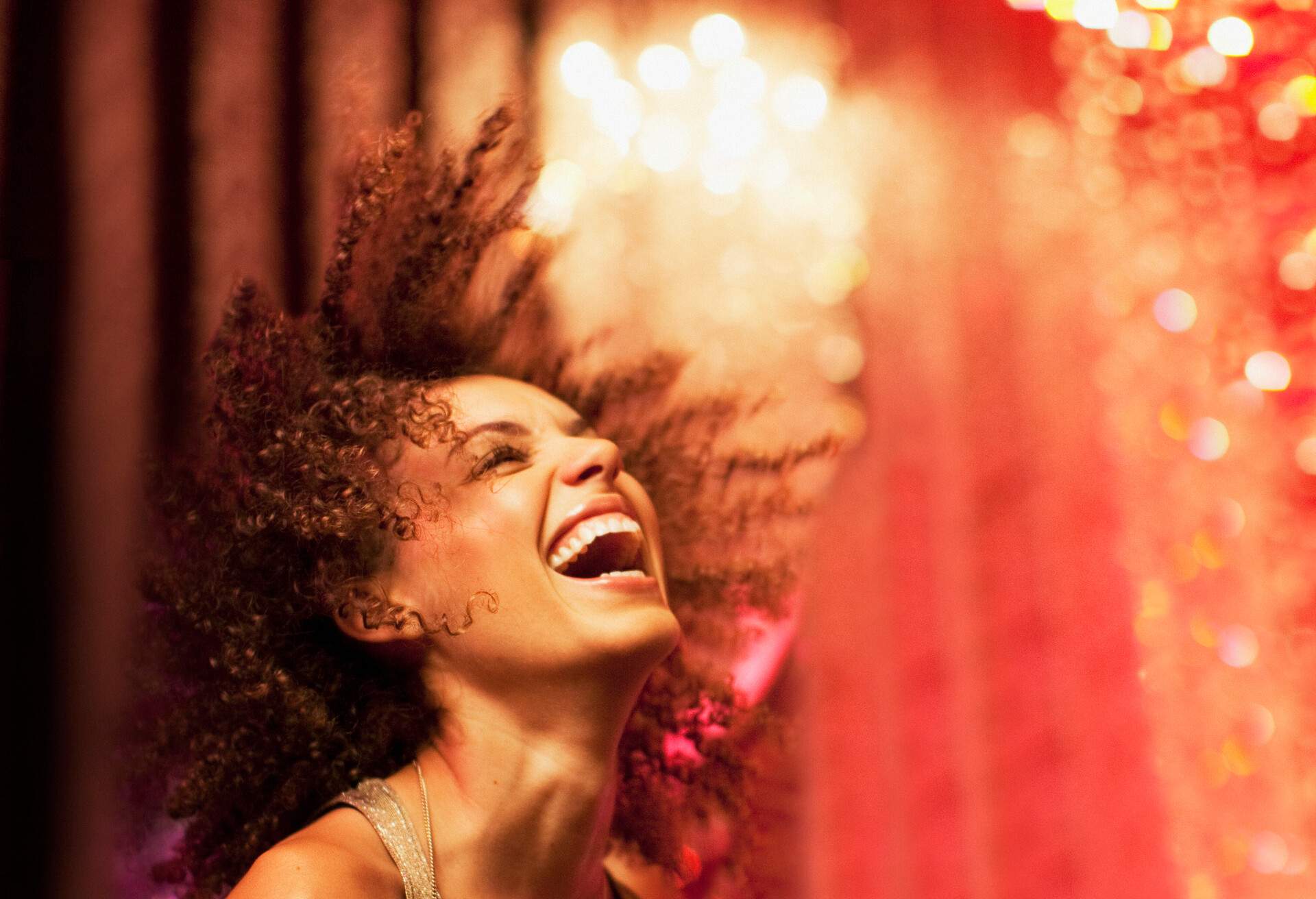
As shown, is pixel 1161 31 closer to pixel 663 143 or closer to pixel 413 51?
pixel 663 143

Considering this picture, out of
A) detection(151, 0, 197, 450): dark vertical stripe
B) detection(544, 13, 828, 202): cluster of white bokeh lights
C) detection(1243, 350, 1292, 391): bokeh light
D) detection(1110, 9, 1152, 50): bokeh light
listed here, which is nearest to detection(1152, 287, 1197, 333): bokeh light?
detection(1243, 350, 1292, 391): bokeh light

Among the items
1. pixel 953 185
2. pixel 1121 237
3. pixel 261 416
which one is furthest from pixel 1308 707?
pixel 261 416

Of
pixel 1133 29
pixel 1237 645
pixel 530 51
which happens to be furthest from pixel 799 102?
pixel 1237 645

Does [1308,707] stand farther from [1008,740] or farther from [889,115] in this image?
[889,115]

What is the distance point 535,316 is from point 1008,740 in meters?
1.71

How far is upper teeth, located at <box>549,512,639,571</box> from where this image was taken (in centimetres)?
125

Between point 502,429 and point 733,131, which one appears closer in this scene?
point 502,429

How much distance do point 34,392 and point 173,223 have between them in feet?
1.06

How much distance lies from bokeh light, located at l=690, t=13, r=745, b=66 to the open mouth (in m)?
1.70

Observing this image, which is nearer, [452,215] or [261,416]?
[261,416]

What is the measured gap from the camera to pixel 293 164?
1.83 m

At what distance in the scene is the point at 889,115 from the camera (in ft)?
9.98

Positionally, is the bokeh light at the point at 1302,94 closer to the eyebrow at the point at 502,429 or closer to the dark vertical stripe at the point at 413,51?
the dark vertical stripe at the point at 413,51

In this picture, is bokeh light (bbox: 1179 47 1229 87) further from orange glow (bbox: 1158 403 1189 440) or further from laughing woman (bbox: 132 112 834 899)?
laughing woman (bbox: 132 112 834 899)
